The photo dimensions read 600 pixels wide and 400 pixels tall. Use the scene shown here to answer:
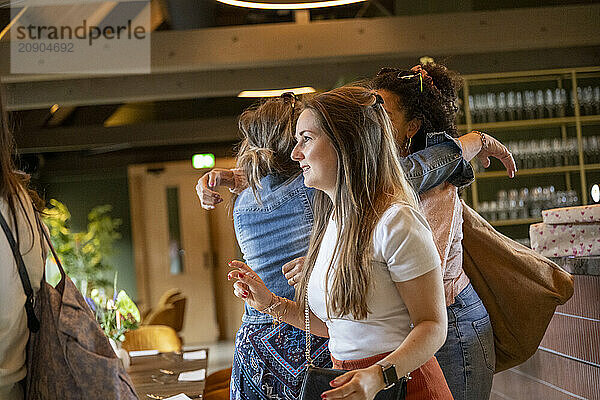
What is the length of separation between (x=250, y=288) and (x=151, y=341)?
11.9 ft

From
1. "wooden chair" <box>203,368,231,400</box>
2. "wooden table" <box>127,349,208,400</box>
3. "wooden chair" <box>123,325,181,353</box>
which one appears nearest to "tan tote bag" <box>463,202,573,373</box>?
"wooden table" <box>127,349,208,400</box>

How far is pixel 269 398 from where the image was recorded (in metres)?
2.28

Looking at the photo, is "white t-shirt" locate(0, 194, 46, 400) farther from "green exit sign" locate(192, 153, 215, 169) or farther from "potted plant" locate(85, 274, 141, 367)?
"green exit sign" locate(192, 153, 215, 169)

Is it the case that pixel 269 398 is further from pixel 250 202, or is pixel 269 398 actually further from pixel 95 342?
pixel 95 342

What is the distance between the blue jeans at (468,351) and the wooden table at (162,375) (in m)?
1.18

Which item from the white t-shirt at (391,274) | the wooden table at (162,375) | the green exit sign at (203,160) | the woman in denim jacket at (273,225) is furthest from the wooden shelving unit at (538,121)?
the white t-shirt at (391,274)

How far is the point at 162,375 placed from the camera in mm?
3713

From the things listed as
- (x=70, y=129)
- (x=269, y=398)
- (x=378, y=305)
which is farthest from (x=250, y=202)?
(x=70, y=129)

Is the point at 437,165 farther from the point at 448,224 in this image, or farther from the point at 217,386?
the point at 217,386

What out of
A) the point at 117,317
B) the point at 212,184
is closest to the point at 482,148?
the point at 212,184

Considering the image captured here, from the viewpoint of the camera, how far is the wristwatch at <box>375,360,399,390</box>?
1550 millimetres

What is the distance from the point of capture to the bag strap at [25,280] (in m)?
1.44

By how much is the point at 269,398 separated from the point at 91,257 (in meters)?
8.57

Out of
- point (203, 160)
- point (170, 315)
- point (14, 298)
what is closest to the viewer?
point (14, 298)
